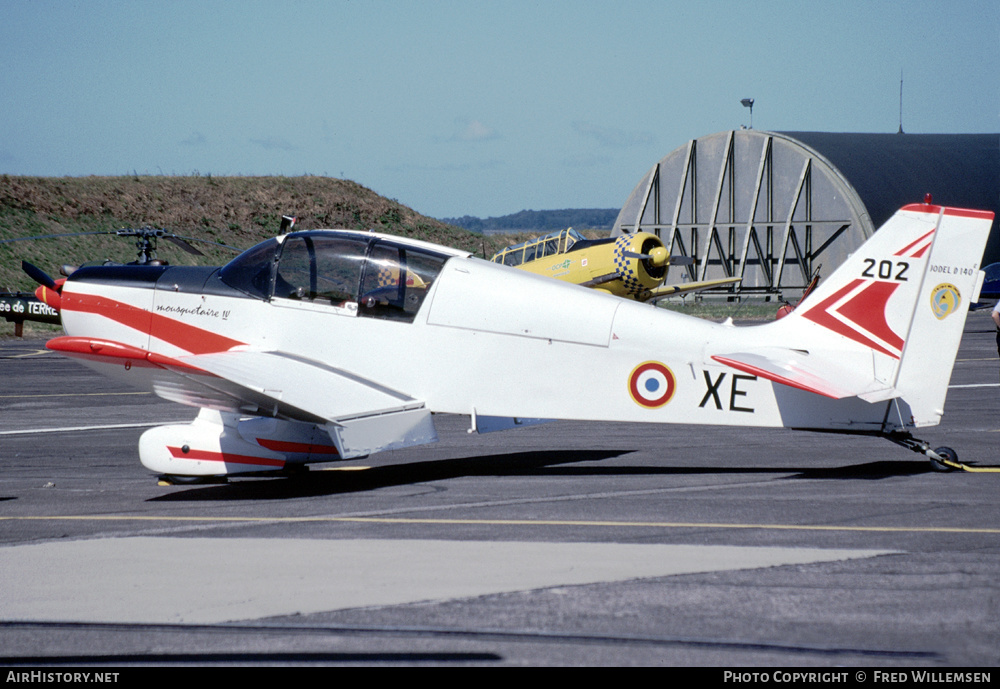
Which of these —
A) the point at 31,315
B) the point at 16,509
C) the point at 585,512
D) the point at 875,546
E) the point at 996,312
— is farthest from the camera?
the point at 996,312

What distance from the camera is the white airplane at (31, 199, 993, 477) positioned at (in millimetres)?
8328

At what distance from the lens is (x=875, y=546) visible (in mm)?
6367

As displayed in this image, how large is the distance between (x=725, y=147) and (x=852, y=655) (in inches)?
1543

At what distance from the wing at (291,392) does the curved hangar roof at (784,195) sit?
1290 inches

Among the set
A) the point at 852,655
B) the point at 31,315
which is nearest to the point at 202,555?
the point at 852,655

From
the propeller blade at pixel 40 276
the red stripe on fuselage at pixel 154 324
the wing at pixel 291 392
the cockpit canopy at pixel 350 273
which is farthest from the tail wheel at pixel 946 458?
the propeller blade at pixel 40 276

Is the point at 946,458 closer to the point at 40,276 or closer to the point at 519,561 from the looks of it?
the point at 519,561

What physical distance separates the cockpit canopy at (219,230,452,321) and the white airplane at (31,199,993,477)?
0.02m

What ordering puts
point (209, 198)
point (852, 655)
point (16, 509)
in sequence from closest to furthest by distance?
point (852, 655) → point (16, 509) → point (209, 198)

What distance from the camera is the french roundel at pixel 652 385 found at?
338 inches

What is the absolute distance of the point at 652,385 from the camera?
861cm

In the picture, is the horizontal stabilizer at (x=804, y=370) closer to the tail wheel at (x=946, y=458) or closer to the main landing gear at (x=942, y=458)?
the main landing gear at (x=942, y=458)
